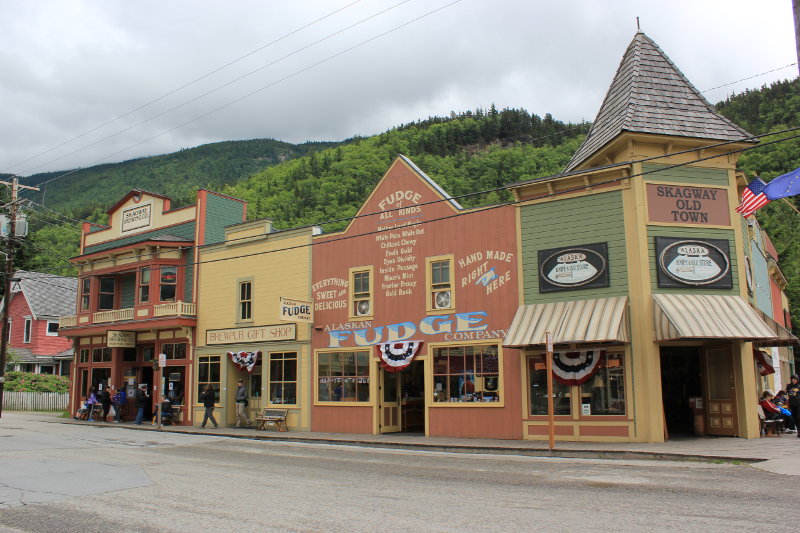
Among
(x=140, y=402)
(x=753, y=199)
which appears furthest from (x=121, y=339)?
(x=753, y=199)

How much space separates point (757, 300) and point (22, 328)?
4811cm

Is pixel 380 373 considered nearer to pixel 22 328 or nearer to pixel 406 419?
pixel 406 419

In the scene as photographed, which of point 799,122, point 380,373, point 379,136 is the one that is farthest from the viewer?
point 379,136

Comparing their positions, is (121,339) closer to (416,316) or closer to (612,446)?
(416,316)

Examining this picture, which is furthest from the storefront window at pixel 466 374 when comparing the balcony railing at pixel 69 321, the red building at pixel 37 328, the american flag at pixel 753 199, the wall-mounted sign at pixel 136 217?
the red building at pixel 37 328

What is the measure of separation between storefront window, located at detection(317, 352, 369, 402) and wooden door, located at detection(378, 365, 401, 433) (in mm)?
545

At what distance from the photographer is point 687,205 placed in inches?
707

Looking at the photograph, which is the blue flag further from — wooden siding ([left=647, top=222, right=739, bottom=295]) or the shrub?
the shrub

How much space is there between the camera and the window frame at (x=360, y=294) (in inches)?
902

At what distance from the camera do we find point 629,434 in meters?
17.2

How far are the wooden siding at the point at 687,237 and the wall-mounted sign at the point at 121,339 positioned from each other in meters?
22.8

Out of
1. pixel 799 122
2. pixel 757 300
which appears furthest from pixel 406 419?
pixel 799 122

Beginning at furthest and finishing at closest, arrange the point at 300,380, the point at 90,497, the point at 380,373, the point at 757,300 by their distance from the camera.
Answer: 1. the point at 300,380
2. the point at 380,373
3. the point at 757,300
4. the point at 90,497

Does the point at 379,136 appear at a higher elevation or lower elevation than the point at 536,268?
higher
